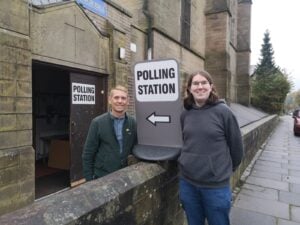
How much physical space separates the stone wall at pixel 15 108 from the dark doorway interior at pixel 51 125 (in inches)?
83.9

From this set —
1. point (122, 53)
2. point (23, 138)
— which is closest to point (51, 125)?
point (122, 53)

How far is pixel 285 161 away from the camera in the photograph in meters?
9.03

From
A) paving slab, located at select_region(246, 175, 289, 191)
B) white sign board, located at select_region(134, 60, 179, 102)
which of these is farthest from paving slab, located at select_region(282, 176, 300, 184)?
white sign board, located at select_region(134, 60, 179, 102)

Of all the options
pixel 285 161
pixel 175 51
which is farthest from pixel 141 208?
pixel 175 51

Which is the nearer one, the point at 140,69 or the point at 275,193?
the point at 140,69

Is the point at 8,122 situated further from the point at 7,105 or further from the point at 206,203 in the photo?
the point at 206,203

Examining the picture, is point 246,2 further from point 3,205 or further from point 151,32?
point 3,205

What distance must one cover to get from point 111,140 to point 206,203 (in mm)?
1022

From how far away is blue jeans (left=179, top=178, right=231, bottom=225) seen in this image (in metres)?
2.39

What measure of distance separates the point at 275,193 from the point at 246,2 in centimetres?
2576

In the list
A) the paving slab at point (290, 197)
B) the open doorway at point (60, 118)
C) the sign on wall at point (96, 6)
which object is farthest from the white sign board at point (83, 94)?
the paving slab at point (290, 197)

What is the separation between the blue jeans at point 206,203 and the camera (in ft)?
7.84

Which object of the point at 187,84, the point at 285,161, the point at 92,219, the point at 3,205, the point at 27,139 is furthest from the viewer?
the point at 285,161

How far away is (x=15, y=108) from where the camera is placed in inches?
171
